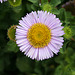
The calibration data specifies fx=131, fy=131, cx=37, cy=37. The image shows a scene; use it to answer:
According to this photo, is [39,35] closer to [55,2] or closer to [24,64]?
[55,2]

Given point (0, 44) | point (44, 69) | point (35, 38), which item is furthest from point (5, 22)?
point (44, 69)

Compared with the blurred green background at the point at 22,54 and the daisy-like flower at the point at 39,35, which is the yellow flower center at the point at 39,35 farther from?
the blurred green background at the point at 22,54

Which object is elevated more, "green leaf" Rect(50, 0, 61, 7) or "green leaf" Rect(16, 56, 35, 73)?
"green leaf" Rect(50, 0, 61, 7)

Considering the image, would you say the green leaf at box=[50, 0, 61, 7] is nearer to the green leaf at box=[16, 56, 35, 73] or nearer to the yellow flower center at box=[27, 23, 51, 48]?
the yellow flower center at box=[27, 23, 51, 48]

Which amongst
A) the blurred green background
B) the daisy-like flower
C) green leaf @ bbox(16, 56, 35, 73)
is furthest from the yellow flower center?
green leaf @ bbox(16, 56, 35, 73)

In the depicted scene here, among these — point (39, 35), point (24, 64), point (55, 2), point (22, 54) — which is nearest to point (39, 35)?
point (39, 35)

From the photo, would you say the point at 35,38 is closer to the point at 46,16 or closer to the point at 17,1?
the point at 46,16
